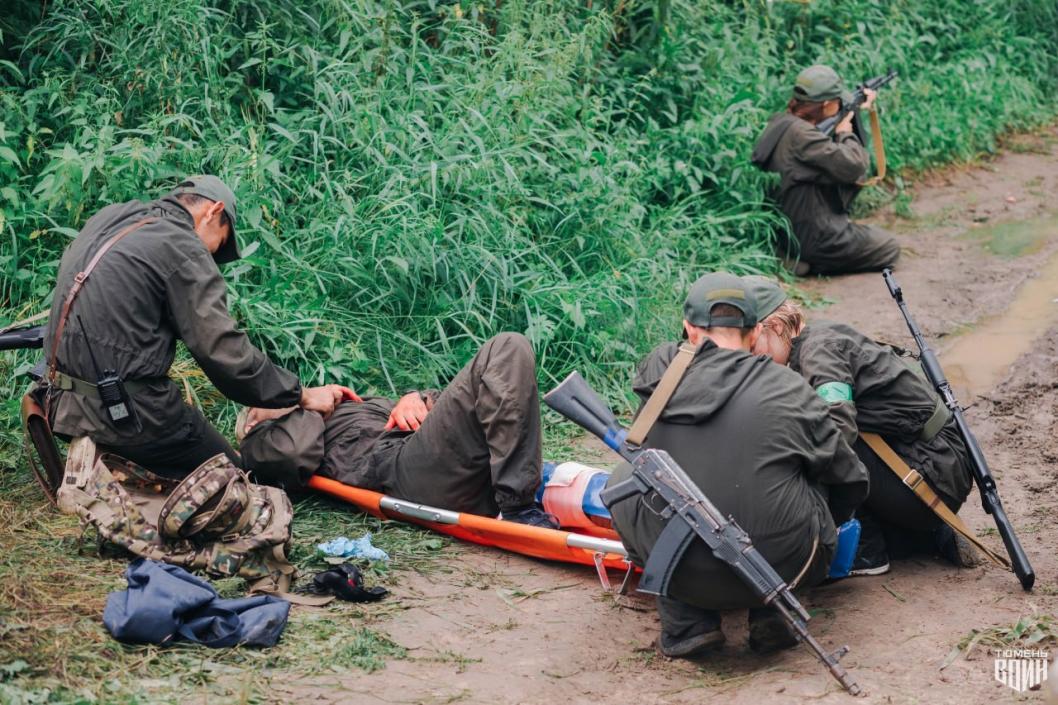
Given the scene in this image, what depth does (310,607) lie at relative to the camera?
423 centimetres

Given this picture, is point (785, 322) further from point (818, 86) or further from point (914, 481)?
point (818, 86)

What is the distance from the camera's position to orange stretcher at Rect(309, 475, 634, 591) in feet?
14.6

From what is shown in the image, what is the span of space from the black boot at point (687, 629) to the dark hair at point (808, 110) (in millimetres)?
5140

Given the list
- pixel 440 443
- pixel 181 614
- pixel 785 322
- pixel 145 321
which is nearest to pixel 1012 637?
pixel 785 322

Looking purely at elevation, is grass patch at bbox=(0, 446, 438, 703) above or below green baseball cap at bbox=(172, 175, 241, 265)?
below

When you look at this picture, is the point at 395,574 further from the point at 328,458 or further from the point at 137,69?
the point at 137,69

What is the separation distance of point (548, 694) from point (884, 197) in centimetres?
679

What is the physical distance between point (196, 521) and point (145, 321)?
0.77 meters

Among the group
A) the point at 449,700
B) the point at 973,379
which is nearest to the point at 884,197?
the point at 973,379

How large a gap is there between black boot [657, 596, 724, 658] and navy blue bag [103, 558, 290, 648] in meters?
1.26

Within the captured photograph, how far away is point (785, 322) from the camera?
444cm

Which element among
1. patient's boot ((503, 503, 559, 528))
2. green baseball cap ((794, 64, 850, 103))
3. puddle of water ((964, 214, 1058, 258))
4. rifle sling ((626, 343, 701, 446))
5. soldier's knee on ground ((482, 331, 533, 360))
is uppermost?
green baseball cap ((794, 64, 850, 103))

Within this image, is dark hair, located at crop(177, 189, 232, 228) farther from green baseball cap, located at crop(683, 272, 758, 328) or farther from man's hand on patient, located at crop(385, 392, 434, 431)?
green baseball cap, located at crop(683, 272, 758, 328)

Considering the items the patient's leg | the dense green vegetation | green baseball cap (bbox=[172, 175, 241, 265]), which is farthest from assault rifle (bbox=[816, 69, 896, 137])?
green baseball cap (bbox=[172, 175, 241, 265])
